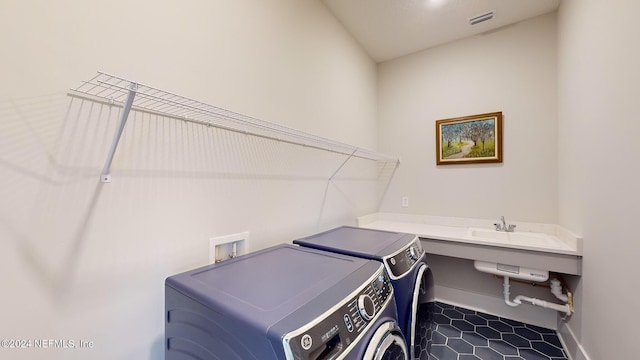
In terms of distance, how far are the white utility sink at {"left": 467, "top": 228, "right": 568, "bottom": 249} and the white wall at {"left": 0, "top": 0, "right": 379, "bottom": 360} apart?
1807 millimetres

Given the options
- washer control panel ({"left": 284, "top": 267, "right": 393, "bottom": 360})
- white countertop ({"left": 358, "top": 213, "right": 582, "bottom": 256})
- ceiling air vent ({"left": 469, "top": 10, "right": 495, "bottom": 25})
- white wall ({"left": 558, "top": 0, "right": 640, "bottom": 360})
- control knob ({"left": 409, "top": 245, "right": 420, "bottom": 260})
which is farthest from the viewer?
ceiling air vent ({"left": 469, "top": 10, "right": 495, "bottom": 25})

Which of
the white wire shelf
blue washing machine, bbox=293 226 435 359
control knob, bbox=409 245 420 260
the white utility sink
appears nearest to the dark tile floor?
blue washing machine, bbox=293 226 435 359

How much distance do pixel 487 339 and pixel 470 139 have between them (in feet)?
5.87

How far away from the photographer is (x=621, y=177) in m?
1.18

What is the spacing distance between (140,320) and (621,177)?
2.22 m

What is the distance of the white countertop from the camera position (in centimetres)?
176

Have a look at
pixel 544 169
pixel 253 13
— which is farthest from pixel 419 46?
pixel 253 13

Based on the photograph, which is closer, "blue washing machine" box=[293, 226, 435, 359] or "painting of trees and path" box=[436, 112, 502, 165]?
"blue washing machine" box=[293, 226, 435, 359]

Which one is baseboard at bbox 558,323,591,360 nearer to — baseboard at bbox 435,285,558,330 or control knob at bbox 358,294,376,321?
baseboard at bbox 435,285,558,330

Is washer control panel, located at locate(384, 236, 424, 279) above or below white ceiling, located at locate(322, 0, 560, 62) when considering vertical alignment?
below

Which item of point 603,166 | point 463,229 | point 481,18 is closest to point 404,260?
point 603,166

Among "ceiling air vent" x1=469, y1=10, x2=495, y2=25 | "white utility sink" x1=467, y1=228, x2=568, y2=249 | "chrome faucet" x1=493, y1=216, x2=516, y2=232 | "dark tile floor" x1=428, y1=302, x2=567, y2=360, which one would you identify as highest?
"ceiling air vent" x1=469, y1=10, x2=495, y2=25

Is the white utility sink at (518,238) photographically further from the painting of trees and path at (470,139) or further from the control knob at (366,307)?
the control knob at (366,307)

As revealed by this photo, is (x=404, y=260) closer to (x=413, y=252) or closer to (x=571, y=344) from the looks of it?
(x=413, y=252)
